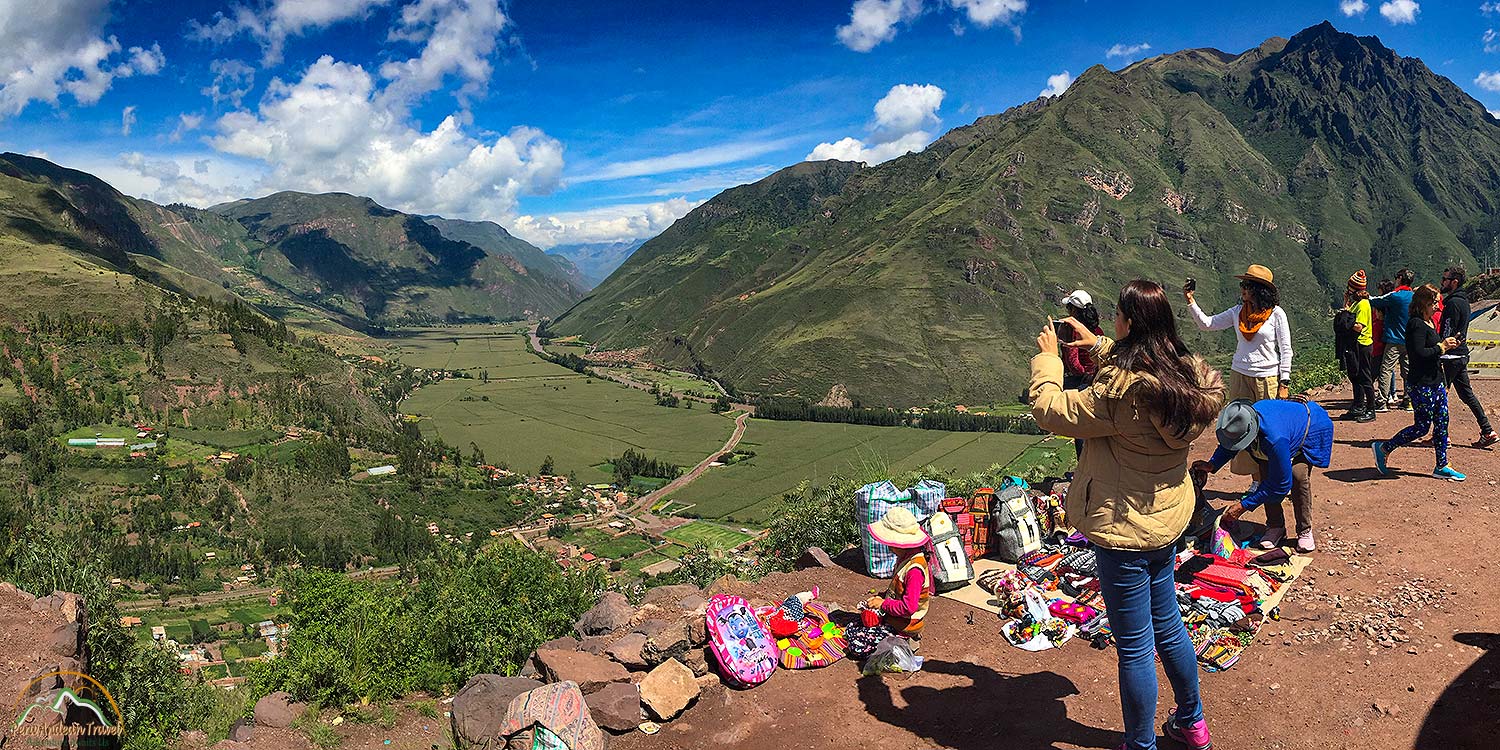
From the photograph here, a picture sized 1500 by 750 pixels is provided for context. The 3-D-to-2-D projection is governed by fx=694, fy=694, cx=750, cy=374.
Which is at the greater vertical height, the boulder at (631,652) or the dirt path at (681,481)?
the boulder at (631,652)

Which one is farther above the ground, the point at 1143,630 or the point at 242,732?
the point at 1143,630

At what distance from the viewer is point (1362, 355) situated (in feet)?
43.2

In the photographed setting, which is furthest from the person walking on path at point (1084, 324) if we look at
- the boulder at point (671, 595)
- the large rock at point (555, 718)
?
the boulder at point (671, 595)

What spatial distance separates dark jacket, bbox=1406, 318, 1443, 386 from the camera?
984cm

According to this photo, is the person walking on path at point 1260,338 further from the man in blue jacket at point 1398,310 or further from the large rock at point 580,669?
the large rock at point 580,669

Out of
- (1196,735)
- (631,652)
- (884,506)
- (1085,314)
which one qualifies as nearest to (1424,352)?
(1085,314)

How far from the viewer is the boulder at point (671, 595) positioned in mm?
9972

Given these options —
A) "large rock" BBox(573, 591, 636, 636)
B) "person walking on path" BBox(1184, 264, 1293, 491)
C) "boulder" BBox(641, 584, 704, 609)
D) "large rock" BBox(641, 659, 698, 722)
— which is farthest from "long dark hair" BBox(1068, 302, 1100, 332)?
"large rock" BBox(573, 591, 636, 636)

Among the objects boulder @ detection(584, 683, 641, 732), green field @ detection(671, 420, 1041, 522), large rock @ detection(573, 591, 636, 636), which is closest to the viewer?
boulder @ detection(584, 683, 641, 732)

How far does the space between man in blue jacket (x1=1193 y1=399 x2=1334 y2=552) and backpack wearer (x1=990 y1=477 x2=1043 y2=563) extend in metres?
2.30

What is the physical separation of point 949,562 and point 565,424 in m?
136

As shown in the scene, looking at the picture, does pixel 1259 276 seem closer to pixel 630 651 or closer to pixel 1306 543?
pixel 1306 543

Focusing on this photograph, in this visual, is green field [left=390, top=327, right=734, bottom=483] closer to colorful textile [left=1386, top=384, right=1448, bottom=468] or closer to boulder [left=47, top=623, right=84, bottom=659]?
boulder [left=47, top=623, right=84, bottom=659]

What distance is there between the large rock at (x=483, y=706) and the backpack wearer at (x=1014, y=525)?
6.35m
